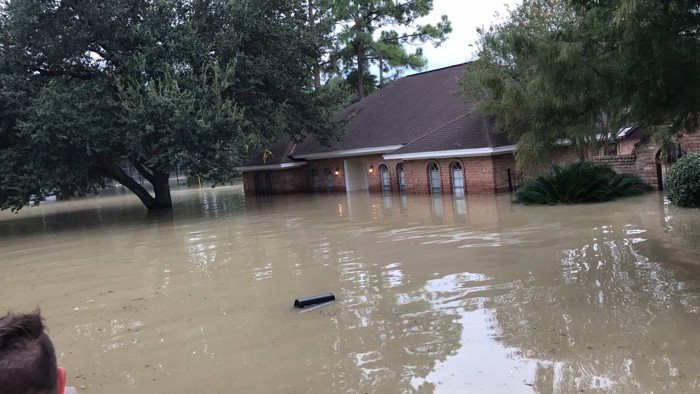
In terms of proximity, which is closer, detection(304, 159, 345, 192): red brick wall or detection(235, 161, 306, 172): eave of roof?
detection(304, 159, 345, 192): red brick wall

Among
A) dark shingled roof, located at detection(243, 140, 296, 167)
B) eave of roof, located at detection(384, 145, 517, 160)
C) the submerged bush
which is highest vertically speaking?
dark shingled roof, located at detection(243, 140, 296, 167)

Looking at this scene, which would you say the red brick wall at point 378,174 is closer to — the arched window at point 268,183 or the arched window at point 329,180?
the arched window at point 329,180

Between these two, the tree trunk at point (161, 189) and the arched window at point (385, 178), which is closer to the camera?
the tree trunk at point (161, 189)

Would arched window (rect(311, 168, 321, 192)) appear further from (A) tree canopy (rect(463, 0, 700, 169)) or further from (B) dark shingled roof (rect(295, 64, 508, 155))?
(A) tree canopy (rect(463, 0, 700, 169))

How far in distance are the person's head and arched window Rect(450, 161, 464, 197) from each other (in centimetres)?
2062

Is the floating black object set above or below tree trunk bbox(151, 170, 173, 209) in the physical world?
below

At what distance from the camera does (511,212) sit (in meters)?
15.0

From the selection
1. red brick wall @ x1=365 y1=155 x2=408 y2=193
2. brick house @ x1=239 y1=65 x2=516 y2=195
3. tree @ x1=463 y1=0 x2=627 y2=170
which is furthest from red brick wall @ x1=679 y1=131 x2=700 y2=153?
red brick wall @ x1=365 y1=155 x2=408 y2=193

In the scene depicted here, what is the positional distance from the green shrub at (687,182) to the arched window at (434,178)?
9.76 metres

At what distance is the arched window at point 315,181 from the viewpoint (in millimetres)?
30712

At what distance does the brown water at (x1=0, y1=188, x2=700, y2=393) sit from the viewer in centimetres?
485

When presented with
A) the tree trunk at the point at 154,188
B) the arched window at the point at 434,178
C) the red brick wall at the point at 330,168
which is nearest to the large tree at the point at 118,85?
the tree trunk at the point at 154,188

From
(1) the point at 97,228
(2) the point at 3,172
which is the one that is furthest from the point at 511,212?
(2) the point at 3,172

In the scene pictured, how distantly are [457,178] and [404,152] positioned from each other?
239 centimetres
